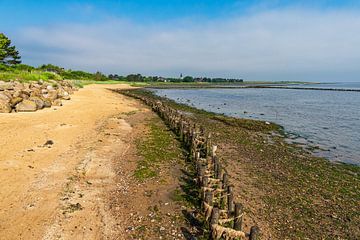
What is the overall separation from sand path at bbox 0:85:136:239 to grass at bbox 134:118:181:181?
1.43 m

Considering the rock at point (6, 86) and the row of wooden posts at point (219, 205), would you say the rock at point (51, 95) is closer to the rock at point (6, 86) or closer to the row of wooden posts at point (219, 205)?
the rock at point (6, 86)

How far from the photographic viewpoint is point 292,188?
12375 mm

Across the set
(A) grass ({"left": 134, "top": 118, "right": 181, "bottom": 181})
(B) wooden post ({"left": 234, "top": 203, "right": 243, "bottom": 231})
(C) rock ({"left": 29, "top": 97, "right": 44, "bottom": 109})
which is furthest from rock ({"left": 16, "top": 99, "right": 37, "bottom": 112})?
(B) wooden post ({"left": 234, "top": 203, "right": 243, "bottom": 231})

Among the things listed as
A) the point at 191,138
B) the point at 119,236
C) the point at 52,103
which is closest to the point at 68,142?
the point at 191,138

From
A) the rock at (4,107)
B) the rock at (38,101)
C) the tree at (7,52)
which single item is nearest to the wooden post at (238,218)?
the rock at (4,107)

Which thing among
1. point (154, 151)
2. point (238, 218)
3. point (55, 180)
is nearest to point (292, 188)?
point (238, 218)

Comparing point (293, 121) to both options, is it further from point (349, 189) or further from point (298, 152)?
point (349, 189)

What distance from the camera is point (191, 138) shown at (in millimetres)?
16906

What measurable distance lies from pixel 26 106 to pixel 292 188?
84.5 feet

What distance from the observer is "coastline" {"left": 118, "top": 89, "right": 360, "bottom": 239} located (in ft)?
30.9

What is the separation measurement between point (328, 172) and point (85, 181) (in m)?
13.2

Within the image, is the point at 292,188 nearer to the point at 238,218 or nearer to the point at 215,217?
the point at 238,218

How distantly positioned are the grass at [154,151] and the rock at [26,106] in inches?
525

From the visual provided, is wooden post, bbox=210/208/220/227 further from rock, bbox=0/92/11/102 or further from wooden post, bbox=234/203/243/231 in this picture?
rock, bbox=0/92/11/102
